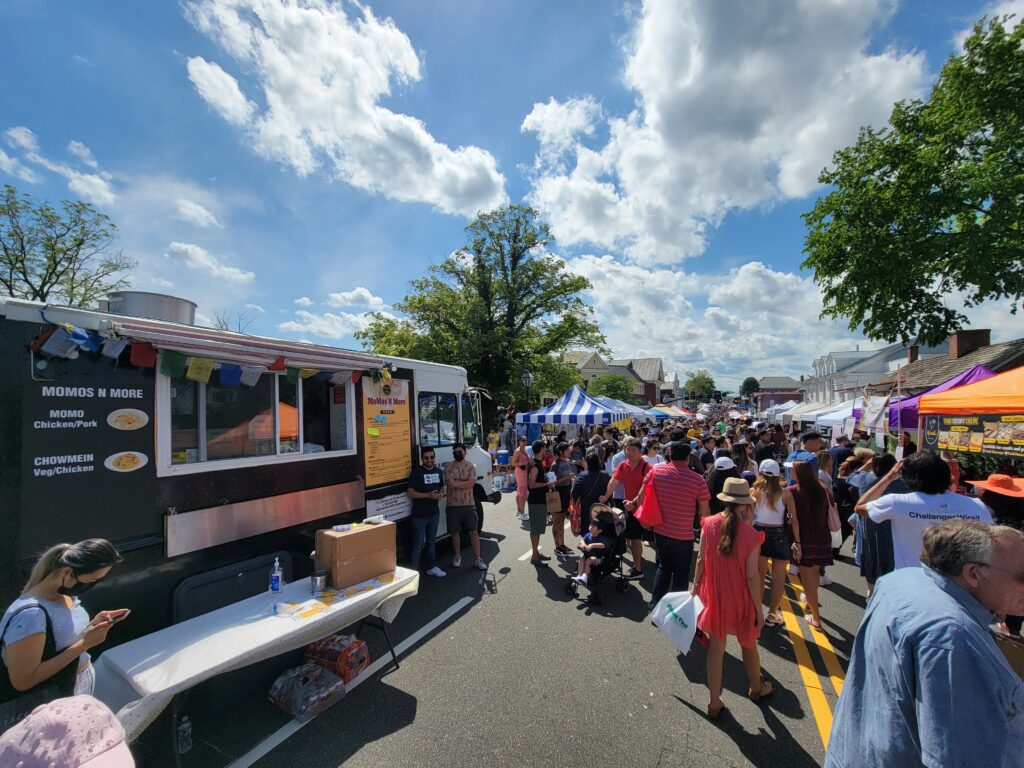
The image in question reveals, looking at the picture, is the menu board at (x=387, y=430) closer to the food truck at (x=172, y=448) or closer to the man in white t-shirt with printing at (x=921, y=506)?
the food truck at (x=172, y=448)

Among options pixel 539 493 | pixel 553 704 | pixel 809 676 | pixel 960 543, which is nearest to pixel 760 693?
pixel 809 676

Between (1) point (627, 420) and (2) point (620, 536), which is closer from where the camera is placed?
(2) point (620, 536)

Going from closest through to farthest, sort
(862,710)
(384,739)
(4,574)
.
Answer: (862,710), (4,574), (384,739)

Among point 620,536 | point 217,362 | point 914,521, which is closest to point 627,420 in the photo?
point 620,536

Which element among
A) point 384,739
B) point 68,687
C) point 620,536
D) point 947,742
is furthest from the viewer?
point 620,536

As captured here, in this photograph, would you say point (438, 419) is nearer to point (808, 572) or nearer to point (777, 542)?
point (777, 542)

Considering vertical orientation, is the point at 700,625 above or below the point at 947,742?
below

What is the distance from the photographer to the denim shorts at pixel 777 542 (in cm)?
489

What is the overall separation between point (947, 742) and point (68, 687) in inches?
157

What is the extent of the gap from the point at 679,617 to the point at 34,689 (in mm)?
4031

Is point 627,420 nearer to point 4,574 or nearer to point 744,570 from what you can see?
point 744,570

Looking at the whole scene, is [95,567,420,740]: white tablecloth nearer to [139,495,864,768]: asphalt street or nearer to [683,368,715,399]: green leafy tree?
[139,495,864,768]: asphalt street

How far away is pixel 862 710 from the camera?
1727mm

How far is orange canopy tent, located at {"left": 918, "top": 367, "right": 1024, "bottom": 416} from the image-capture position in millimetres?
5812
